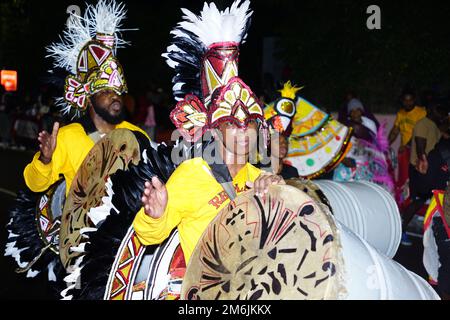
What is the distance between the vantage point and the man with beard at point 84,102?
5660 mm

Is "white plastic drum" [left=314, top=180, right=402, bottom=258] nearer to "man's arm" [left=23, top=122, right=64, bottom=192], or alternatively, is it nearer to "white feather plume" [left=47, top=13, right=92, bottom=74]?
"man's arm" [left=23, top=122, right=64, bottom=192]

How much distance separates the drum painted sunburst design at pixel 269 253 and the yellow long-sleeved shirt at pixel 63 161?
2.42 meters

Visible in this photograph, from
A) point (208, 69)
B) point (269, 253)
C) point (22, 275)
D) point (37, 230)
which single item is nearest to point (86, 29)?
point (37, 230)

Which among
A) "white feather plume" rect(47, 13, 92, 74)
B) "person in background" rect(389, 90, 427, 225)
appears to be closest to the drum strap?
"white feather plume" rect(47, 13, 92, 74)

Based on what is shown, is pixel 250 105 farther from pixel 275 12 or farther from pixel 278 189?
pixel 275 12

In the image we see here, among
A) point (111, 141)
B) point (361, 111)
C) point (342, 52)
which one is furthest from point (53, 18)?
point (111, 141)

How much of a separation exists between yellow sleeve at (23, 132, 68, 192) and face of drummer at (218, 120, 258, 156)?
2078 millimetres

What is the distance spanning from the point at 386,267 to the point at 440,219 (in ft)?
8.87

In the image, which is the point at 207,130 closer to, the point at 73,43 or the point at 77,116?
the point at 77,116

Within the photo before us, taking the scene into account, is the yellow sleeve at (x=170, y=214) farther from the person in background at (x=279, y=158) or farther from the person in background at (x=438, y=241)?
the person in background at (x=438, y=241)

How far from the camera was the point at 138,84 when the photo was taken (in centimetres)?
2919

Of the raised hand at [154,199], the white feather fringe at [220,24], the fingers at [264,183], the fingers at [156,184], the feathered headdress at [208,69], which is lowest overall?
the raised hand at [154,199]

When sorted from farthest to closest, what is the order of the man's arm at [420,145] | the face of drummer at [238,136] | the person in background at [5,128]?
the person in background at [5,128] < the man's arm at [420,145] < the face of drummer at [238,136]

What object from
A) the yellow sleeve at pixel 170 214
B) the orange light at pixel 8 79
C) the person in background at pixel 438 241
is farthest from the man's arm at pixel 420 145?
the orange light at pixel 8 79
